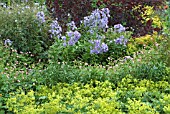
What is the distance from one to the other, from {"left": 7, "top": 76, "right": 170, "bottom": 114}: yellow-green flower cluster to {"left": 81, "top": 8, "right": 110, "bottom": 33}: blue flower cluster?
2.22 metres

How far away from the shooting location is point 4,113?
398 centimetres

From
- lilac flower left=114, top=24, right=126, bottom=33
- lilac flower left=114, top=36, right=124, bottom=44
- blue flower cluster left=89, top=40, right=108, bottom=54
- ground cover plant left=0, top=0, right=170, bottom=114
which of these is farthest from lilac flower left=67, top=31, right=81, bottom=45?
lilac flower left=114, top=24, right=126, bottom=33

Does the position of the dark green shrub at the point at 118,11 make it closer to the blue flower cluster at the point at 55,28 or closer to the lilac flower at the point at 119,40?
the blue flower cluster at the point at 55,28

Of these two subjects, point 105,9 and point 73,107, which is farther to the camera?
point 105,9

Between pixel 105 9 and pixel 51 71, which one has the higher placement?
pixel 105 9

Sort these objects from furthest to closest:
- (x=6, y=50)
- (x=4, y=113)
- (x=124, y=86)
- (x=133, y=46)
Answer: (x=133, y=46)
(x=6, y=50)
(x=124, y=86)
(x=4, y=113)

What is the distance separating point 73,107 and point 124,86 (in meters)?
0.99

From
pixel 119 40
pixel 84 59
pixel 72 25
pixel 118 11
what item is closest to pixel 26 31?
pixel 72 25

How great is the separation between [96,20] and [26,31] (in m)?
1.23

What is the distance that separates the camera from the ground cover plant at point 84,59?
149 inches

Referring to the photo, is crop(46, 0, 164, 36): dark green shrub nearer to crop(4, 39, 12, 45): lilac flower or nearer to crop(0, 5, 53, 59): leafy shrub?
crop(0, 5, 53, 59): leafy shrub

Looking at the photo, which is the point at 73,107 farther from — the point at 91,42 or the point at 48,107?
the point at 91,42

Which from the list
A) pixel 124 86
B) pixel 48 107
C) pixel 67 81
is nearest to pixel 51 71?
pixel 67 81

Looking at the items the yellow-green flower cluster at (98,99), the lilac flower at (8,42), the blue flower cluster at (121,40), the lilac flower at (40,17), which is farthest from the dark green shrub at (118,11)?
the yellow-green flower cluster at (98,99)
